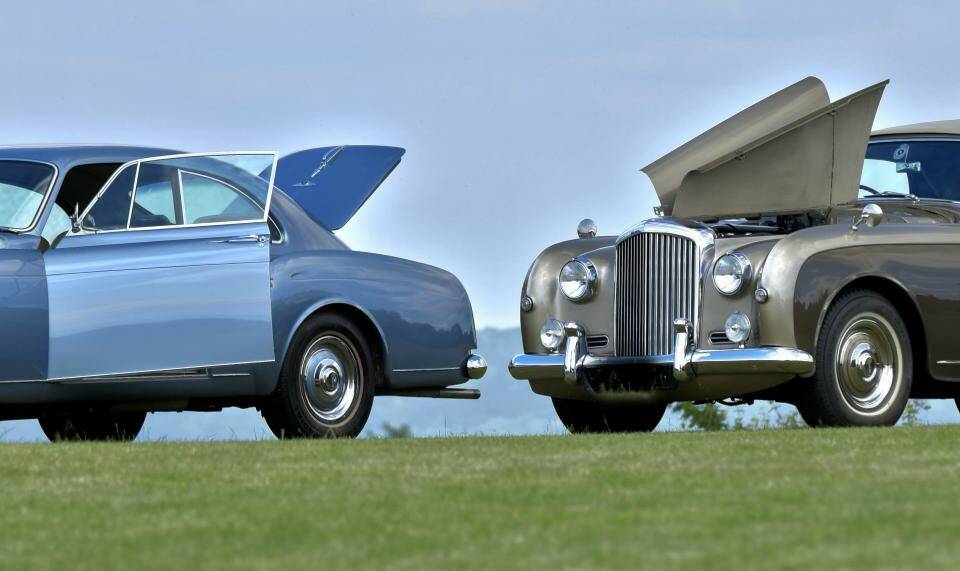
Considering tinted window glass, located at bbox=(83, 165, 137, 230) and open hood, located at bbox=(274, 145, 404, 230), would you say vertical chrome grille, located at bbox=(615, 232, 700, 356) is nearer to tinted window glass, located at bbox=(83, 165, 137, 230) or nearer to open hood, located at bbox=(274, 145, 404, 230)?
open hood, located at bbox=(274, 145, 404, 230)

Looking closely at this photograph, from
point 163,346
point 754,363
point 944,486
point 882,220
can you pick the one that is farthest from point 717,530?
point 882,220

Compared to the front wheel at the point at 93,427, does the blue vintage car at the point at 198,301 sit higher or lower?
higher

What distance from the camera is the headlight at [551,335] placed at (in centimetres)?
1110

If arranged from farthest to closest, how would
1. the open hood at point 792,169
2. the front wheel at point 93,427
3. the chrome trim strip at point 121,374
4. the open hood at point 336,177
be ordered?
the front wheel at point 93,427 < the open hood at point 336,177 < the open hood at point 792,169 < the chrome trim strip at point 121,374

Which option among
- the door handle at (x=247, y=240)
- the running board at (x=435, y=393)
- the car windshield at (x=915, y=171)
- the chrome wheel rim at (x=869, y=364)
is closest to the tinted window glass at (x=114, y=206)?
the door handle at (x=247, y=240)

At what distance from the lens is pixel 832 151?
430 inches

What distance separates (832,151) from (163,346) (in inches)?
172

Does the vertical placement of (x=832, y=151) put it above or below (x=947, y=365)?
above

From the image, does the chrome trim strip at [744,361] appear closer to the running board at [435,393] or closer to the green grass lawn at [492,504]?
the green grass lawn at [492,504]

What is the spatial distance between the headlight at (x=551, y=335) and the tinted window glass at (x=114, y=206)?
2.83 m

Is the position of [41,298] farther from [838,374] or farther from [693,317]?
[838,374]

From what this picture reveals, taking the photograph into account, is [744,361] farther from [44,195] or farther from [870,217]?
[44,195]

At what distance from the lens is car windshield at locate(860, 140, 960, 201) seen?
11945 mm

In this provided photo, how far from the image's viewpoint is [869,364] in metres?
10.3
